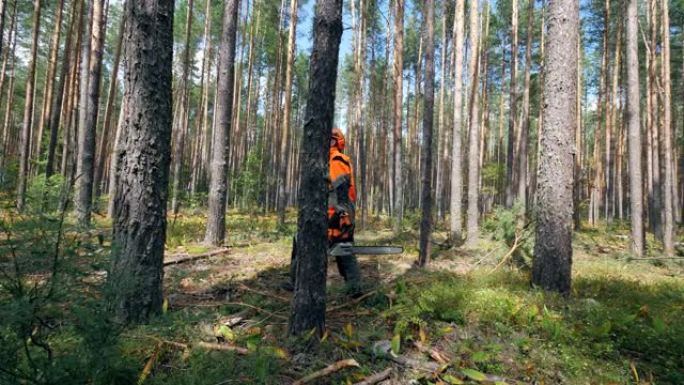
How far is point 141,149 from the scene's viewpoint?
359cm

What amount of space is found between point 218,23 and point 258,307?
26.4m

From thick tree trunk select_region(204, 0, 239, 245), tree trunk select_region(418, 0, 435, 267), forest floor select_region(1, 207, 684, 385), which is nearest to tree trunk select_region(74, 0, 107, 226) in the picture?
thick tree trunk select_region(204, 0, 239, 245)

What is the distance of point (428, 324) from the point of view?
3957mm

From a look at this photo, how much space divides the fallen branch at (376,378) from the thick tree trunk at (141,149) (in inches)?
86.8

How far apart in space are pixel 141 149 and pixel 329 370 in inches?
105

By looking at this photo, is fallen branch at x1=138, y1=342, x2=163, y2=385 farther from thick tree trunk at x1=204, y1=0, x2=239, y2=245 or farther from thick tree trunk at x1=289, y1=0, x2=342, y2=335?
thick tree trunk at x1=204, y1=0, x2=239, y2=245

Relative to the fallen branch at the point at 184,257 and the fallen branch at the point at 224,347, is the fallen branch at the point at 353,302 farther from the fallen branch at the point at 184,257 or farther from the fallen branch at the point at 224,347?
the fallen branch at the point at 184,257

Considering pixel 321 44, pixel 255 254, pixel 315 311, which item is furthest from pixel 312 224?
pixel 255 254

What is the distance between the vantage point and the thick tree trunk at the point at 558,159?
16.7 feet

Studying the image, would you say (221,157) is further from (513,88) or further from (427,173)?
(513,88)

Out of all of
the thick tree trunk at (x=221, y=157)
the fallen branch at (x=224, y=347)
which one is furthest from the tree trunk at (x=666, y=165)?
the fallen branch at (x=224, y=347)

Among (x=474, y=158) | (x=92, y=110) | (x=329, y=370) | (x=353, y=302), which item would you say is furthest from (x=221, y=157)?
(x=474, y=158)

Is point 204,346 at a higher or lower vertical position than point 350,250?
lower

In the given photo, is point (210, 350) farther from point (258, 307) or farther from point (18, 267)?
point (18, 267)
